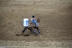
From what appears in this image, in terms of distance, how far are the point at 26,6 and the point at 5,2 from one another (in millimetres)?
227

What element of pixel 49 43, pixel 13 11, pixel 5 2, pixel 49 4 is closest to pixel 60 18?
pixel 49 4

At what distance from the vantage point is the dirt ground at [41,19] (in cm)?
154

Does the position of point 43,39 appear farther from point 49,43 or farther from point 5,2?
point 5,2

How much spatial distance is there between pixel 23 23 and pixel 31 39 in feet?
0.60

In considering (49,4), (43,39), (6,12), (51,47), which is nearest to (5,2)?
(6,12)

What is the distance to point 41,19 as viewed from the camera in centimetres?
162

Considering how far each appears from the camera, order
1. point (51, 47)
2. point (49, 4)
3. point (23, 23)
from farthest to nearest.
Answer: point (49, 4)
point (23, 23)
point (51, 47)

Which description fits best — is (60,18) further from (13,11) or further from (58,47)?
(13,11)

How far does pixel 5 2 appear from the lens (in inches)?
66.8

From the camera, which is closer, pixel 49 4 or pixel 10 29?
pixel 10 29

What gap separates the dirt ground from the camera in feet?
5.05

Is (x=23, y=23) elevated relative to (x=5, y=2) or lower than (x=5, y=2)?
lower

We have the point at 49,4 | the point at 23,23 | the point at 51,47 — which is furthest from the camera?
the point at 49,4

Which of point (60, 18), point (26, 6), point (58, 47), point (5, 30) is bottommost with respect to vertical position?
point (58, 47)
